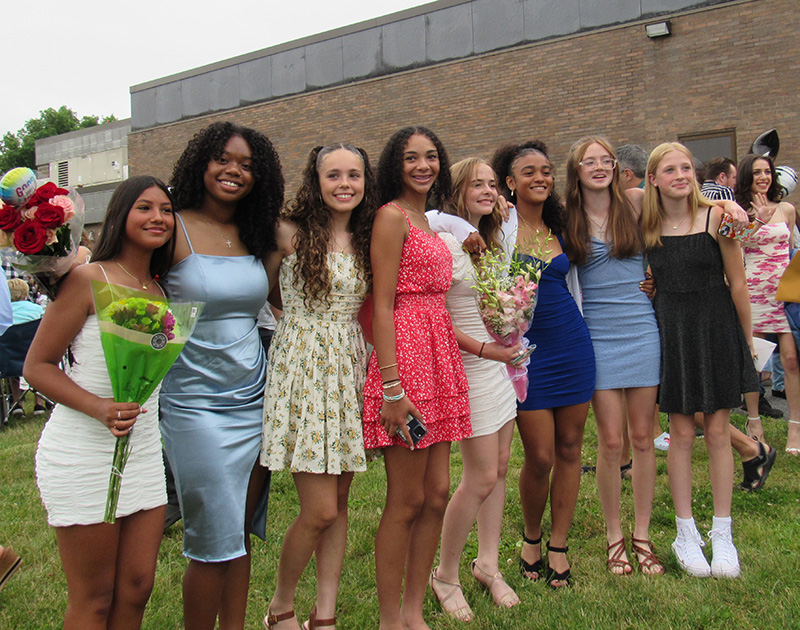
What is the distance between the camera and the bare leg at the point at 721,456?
149 inches

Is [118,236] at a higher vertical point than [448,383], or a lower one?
higher

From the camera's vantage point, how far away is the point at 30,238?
84.7 inches

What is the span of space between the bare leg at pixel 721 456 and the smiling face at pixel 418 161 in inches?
86.2

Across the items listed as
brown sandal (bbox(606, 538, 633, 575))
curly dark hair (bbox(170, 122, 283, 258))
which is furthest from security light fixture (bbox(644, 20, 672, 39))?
curly dark hair (bbox(170, 122, 283, 258))

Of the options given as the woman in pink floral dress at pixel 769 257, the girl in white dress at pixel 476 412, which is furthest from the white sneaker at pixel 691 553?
the woman in pink floral dress at pixel 769 257

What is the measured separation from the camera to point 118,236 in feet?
8.16

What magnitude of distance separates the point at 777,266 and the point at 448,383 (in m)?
4.71

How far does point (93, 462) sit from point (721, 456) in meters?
3.30

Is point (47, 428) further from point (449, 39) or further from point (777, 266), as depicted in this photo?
point (449, 39)

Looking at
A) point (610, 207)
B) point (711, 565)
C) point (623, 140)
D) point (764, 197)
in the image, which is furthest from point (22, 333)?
point (623, 140)

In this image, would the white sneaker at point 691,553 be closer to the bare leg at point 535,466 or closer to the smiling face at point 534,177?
the bare leg at point 535,466

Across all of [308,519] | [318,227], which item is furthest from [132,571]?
[318,227]

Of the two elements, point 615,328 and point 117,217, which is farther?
point 615,328

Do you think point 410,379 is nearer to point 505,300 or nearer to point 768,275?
point 505,300
